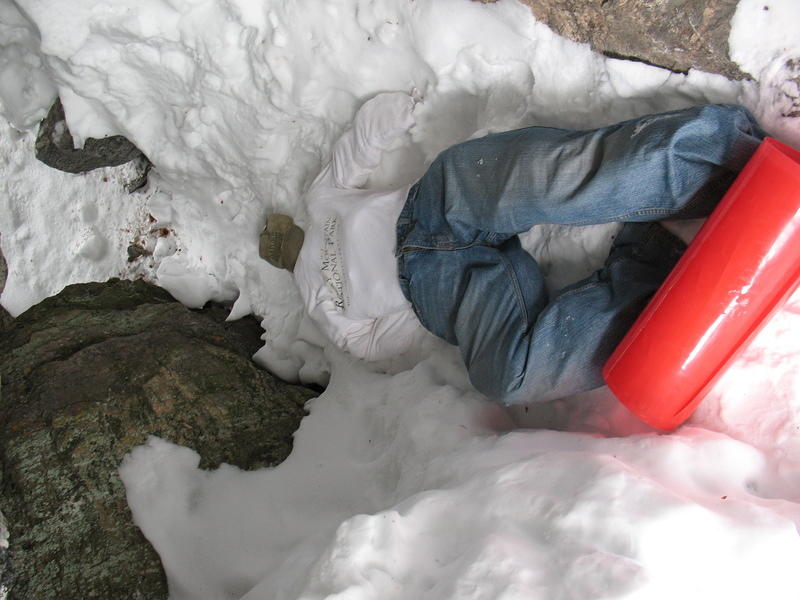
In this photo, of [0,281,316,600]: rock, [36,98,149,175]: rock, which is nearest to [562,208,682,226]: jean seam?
[0,281,316,600]: rock

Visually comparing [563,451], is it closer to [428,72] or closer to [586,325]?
[586,325]

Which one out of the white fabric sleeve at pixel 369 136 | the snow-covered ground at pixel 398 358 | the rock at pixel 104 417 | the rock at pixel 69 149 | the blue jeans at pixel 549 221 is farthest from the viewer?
the rock at pixel 69 149

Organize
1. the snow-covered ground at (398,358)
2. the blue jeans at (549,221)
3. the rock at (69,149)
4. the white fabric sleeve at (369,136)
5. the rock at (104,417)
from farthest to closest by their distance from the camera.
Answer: the rock at (69,149), the white fabric sleeve at (369,136), the rock at (104,417), the blue jeans at (549,221), the snow-covered ground at (398,358)

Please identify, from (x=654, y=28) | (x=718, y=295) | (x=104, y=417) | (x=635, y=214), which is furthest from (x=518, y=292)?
(x=104, y=417)

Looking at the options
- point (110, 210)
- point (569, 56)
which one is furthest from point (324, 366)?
point (569, 56)

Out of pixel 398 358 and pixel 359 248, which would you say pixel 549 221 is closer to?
pixel 359 248

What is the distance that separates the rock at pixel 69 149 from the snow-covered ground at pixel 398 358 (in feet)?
0.10

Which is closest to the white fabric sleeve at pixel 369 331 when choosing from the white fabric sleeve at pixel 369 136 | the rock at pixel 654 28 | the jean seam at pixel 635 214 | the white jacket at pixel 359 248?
the white jacket at pixel 359 248

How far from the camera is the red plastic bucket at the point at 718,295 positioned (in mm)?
850

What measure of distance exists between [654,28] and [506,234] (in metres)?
0.40

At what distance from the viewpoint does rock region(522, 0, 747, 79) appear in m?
0.98

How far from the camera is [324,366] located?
1565 millimetres

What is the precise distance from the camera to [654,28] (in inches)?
40.3

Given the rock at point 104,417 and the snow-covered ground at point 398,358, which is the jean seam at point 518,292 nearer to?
the snow-covered ground at point 398,358
